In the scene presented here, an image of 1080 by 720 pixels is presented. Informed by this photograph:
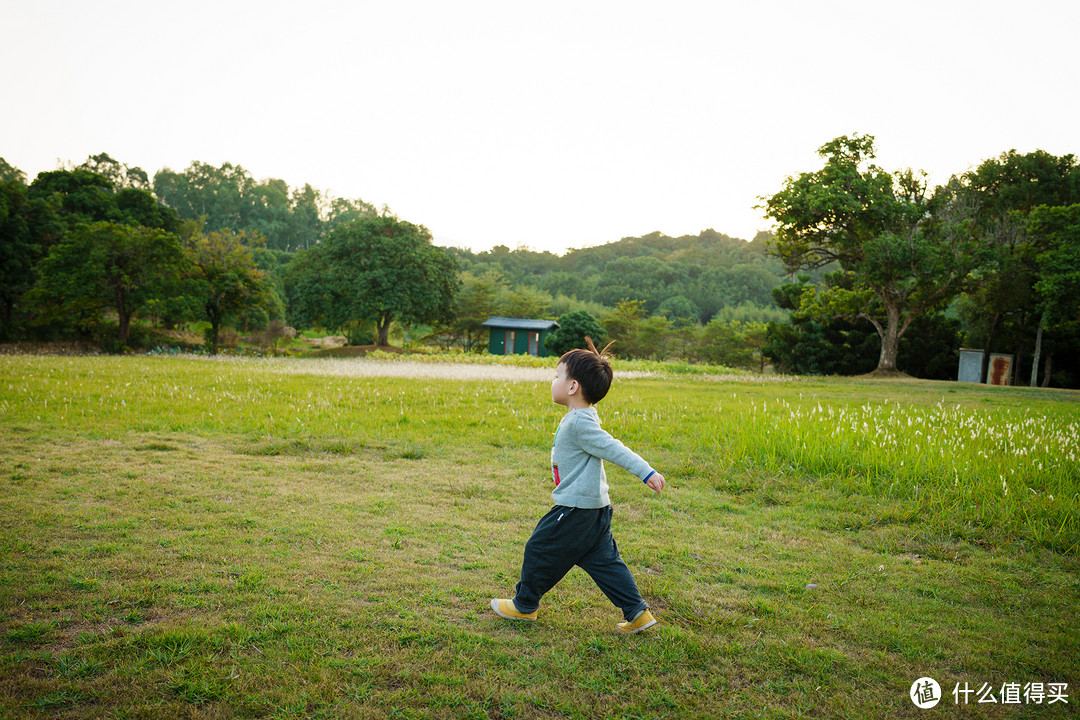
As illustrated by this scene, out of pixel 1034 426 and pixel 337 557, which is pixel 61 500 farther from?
pixel 1034 426

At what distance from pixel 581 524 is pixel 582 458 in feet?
1.11

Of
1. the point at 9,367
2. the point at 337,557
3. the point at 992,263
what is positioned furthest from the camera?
the point at 992,263

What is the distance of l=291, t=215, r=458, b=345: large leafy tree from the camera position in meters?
35.8

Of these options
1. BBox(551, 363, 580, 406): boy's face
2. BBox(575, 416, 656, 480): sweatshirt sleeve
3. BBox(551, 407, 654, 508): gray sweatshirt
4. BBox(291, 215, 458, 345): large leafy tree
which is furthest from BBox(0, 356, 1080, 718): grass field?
BBox(291, 215, 458, 345): large leafy tree

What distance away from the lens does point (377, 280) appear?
3572 centimetres

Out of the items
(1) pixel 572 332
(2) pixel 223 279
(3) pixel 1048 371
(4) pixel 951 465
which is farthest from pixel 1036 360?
(2) pixel 223 279

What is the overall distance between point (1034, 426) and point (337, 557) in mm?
9199

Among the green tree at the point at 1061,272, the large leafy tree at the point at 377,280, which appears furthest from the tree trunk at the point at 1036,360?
the large leafy tree at the point at 377,280

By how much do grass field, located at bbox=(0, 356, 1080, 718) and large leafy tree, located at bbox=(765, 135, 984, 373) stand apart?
18.5 metres

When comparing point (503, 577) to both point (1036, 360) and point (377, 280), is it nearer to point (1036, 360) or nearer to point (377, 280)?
point (1036, 360)

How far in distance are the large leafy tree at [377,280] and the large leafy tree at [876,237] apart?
815 inches

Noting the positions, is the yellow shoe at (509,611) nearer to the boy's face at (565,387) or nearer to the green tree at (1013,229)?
the boy's face at (565,387)

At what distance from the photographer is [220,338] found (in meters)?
33.7

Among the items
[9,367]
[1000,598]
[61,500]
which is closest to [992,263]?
[1000,598]
